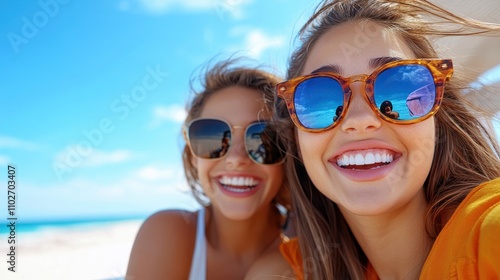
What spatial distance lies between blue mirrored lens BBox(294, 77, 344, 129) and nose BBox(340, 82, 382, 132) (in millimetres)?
45

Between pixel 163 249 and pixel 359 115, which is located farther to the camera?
pixel 163 249

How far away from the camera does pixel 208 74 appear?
288cm

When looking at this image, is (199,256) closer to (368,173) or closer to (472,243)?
(368,173)

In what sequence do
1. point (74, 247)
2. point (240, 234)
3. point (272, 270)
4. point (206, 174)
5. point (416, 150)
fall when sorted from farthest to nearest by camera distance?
point (74, 247) < point (240, 234) < point (206, 174) < point (272, 270) < point (416, 150)

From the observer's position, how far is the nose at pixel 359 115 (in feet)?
4.70

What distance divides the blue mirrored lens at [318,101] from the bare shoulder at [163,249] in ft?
4.07

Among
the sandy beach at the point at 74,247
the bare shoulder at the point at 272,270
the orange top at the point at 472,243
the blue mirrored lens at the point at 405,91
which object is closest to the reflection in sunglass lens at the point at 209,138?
the bare shoulder at the point at 272,270

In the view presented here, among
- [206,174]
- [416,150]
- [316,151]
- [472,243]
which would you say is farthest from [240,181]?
[472,243]

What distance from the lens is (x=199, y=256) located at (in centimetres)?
243

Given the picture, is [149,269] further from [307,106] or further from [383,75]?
[383,75]

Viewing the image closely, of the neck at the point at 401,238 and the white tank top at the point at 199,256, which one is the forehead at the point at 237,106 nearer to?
the white tank top at the point at 199,256

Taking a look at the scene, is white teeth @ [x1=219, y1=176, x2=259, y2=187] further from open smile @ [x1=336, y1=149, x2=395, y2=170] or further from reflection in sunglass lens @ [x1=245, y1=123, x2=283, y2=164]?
open smile @ [x1=336, y1=149, x2=395, y2=170]

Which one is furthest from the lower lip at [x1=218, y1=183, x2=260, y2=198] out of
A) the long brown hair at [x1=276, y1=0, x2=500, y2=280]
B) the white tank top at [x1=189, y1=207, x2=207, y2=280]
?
the long brown hair at [x1=276, y1=0, x2=500, y2=280]

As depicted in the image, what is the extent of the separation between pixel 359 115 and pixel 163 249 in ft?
4.86
